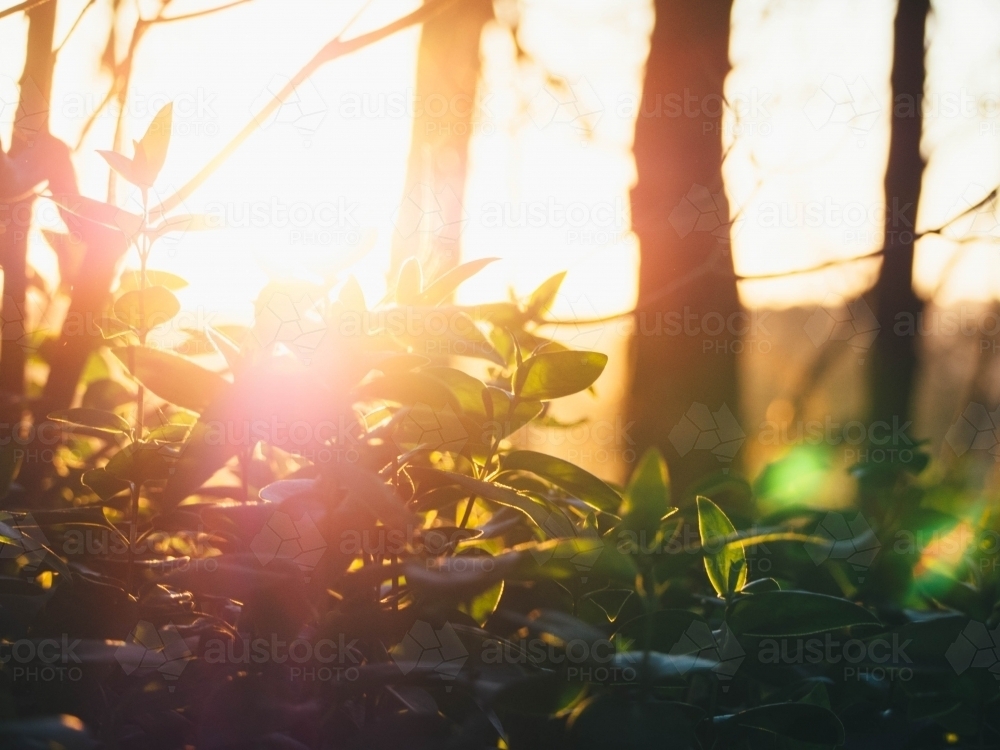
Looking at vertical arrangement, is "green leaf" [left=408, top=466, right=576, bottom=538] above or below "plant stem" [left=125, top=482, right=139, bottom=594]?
above

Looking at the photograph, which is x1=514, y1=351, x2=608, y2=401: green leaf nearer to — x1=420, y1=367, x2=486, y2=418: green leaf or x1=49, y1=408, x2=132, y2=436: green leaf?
x1=420, y1=367, x2=486, y2=418: green leaf

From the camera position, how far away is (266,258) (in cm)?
54

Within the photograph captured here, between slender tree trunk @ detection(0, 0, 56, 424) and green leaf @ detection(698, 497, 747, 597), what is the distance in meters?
0.84

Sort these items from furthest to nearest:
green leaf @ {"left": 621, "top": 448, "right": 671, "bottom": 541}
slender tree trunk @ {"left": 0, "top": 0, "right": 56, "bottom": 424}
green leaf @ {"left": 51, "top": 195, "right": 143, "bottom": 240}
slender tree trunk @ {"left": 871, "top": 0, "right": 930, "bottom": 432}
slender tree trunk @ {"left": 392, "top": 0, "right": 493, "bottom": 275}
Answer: slender tree trunk @ {"left": 871, "top": 0, "right": 930, "bottom": 432} < slender tree trunk @ {"left": 392, "top": 0, "right": 493, "bottom": 275} < slender tree trunk @ {"left": 0, "top": 0, "right": 56, "bottom": 424} < green leaf @ {"left": 51, "top": 195, "right": 143, "bottom": 240} < green leaf @ {"left": 621, "top": 448, "right": 671, "bottom": 541}

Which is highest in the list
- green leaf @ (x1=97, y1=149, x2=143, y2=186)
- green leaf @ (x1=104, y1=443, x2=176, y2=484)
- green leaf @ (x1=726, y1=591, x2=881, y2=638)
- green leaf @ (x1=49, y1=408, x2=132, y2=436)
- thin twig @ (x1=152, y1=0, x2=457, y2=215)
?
thin twig @ (x1=152, y1=0, x2=457, y2=215)

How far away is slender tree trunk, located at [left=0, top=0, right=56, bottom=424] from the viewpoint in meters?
0.87

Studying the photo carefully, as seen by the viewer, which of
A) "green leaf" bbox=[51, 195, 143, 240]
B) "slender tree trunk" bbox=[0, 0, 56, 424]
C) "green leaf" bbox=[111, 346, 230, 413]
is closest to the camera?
"green leaf" bbox=[111, 346, 230, 413]

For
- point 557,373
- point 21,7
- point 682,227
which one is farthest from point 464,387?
point 682,227

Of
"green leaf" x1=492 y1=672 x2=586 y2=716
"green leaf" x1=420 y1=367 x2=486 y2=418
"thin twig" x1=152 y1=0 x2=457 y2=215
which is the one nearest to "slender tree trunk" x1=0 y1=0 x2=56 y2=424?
"thin twig" x1=152 y1=0 x2=457 y2=215

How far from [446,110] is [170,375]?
3.93ft

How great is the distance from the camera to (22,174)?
81 centimetres

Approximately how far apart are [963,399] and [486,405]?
1.89m

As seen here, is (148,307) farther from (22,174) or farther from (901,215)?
(901,215)

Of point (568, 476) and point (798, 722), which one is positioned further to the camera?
point (568, 476)
